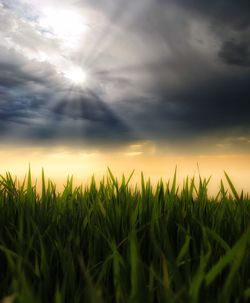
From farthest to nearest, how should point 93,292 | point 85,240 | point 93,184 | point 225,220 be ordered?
point 93,184
point 225,220
point 85,240
point 93,292

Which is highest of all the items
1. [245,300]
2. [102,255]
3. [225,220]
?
[225,220]

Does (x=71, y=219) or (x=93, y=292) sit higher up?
(x=71, y=219)

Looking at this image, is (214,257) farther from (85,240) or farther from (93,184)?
(93,184)

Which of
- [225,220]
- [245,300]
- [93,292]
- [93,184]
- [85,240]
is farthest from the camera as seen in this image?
[93,184]

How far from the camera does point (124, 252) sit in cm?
148

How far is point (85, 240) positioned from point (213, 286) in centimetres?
67

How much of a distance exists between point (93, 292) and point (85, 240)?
1.06m

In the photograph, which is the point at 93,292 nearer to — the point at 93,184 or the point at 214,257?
the point at 214,257

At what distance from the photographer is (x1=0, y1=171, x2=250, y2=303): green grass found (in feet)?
3.12

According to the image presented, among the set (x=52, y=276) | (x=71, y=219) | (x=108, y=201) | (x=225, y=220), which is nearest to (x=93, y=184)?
(x=108, y=201)

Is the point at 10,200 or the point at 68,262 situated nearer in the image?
the point at 68,262

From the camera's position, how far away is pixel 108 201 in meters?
2.39

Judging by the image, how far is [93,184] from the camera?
3.11 metres

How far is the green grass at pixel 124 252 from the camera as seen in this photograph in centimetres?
95
